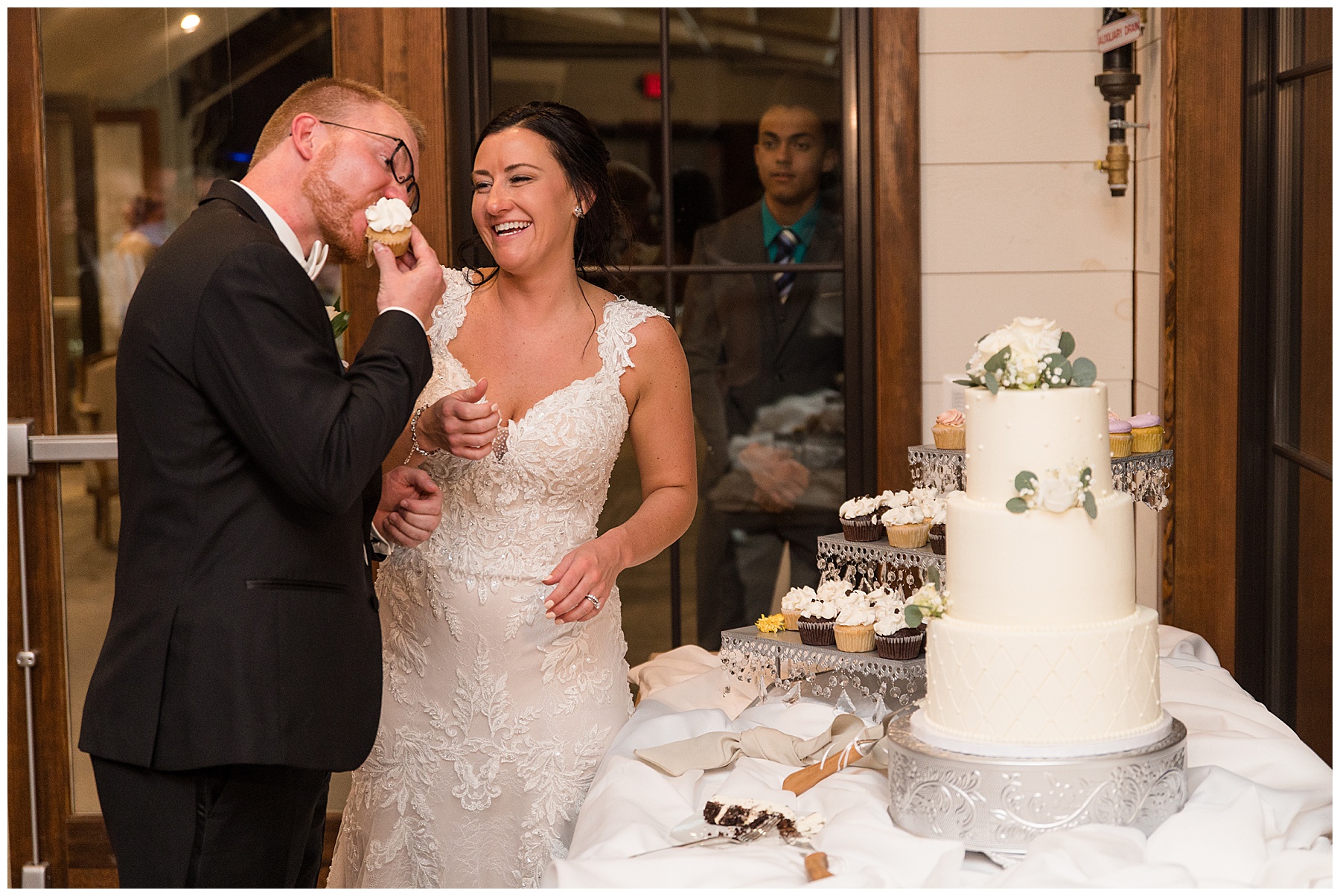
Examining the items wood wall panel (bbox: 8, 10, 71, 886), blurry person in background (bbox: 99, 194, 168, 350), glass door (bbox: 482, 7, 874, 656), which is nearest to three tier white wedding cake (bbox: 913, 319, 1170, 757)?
glass door (bbox: 482, 7, 874, 656)

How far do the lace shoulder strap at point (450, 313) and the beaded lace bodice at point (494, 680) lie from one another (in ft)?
0.29

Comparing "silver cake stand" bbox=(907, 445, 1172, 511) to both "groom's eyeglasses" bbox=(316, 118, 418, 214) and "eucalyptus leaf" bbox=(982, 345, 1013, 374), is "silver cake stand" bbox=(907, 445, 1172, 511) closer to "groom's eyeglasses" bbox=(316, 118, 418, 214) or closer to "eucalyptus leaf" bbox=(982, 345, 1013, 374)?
"eucalyptus leaf" bbox=(982, 345, 1013, 374)

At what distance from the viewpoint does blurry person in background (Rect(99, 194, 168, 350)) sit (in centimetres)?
340

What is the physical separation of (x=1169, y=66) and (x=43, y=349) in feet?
9.51

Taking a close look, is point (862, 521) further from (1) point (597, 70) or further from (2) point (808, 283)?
(1) point (597, 70)

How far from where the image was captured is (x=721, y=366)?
11.7ft

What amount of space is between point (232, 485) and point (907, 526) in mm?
1241

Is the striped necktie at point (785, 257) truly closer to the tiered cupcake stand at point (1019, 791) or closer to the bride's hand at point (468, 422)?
the bride's hand at point (468, 422)

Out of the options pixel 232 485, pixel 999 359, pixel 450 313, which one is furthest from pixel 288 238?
pixel 999 359

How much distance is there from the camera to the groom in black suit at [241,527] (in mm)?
1649

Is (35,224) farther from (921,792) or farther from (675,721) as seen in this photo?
(921,792)

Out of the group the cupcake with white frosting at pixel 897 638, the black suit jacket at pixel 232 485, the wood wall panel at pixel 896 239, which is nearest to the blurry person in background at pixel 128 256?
the black suit jacket at pixel 232 485

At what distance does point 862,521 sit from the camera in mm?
2488

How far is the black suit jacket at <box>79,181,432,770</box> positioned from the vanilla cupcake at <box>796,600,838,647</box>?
2.80 ft
